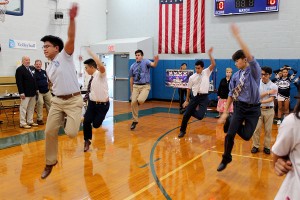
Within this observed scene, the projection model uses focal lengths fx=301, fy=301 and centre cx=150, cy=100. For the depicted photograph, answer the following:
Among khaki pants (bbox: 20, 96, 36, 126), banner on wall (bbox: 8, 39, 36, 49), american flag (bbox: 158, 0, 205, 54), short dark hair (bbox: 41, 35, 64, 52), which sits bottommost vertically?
khaki pants (bbox: 20, 96, 36, 126)

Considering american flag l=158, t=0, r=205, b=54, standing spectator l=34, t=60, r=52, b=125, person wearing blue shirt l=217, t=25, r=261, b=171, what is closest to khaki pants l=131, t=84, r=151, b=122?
standing spectator l=34, t=60, r=52, b=125

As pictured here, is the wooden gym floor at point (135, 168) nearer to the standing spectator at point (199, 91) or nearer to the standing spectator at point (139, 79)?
the standing spectator at point (199, 91)

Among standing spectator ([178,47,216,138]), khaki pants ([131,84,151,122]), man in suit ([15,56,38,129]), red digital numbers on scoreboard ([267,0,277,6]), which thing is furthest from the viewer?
red digital numbers on scoreboard ([267,0,277,6])

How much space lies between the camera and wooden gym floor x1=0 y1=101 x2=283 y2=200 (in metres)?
4.00

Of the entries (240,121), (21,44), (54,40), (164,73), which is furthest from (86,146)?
(164,73)

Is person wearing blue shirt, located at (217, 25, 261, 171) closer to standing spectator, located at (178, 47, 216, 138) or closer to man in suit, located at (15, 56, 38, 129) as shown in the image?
standing spectator, located at (178, 47, 216, 138)

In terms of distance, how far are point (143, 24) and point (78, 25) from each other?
320cm

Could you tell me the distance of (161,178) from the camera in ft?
14.8

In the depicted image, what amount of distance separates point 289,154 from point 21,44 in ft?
39.7

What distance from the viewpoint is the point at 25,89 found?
330 inches

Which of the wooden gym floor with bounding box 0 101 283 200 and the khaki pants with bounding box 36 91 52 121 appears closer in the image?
the wooden gym floor with bounding box 0 101 283 200

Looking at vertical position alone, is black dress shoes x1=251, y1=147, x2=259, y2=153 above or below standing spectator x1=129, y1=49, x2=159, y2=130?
below

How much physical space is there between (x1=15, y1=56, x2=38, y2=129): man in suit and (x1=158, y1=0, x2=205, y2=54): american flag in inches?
297

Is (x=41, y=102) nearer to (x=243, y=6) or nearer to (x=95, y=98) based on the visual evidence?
(x=95, y=98)
